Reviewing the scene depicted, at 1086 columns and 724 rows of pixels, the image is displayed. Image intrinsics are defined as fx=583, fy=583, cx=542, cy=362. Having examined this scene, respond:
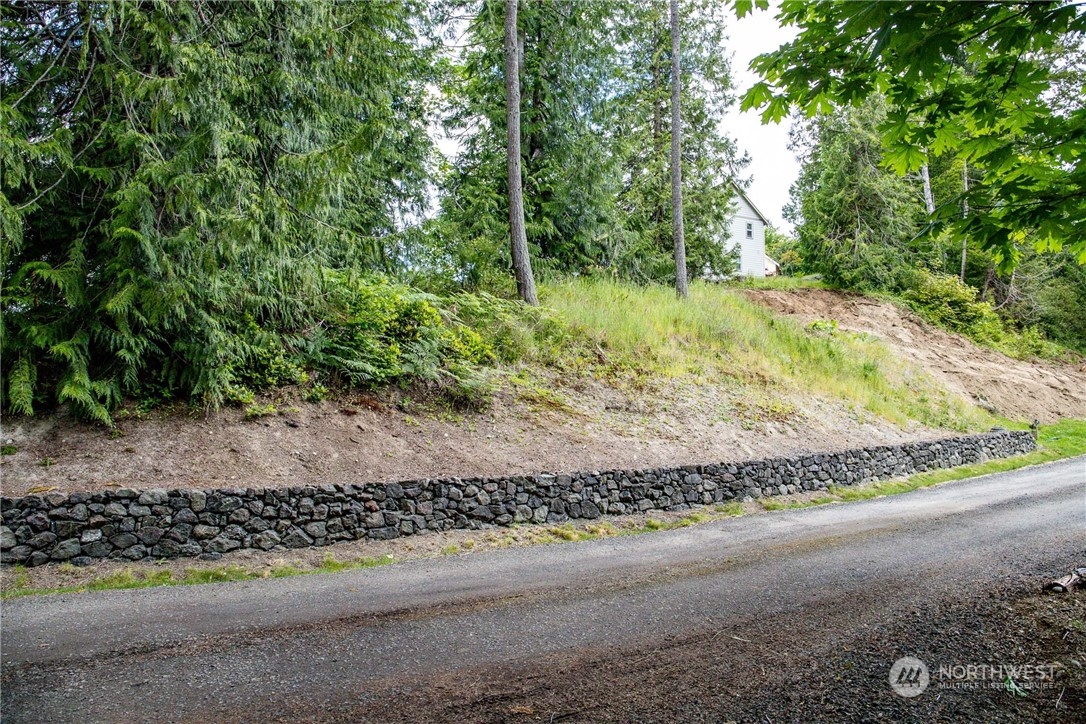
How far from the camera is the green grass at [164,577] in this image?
5328 millimetres

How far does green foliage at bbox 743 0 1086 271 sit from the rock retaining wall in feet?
18.3

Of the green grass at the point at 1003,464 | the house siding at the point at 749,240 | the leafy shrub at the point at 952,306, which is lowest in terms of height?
the green grass at the point at 1003,464

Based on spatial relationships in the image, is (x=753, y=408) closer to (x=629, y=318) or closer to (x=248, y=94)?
(x=629, y=318)

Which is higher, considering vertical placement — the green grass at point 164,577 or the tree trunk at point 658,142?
the tree trunk at point 658,142

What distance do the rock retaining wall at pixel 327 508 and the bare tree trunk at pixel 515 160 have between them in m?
6.16

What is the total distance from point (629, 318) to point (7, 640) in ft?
40.6

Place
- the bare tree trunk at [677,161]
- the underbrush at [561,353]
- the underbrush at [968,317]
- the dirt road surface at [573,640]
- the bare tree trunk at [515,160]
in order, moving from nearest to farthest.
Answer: the dirt road surface at [573,640] < the underbrush at [561,353] < the bare tree trunk at [515,160] < the bare tree trunk at [677,161] < the underbrush at [968,317]

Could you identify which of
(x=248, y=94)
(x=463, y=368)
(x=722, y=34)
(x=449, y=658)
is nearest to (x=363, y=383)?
(x=463, y=368)

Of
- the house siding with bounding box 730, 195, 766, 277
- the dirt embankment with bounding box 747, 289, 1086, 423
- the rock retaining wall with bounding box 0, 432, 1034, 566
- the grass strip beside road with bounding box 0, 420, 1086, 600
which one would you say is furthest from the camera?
the house siding with bounding box 730, 195, 766, 277

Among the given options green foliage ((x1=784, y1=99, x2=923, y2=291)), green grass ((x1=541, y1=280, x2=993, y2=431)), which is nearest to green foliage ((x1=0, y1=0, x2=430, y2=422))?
green grass ((x1=541, y1=280, x2=993, y2=431))

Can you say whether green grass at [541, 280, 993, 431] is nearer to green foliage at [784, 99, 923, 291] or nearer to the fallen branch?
green foliage at [784, 99, 923, 291]

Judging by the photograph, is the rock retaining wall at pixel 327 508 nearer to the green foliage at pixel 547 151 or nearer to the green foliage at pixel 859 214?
the green foliage at pixel 547 151

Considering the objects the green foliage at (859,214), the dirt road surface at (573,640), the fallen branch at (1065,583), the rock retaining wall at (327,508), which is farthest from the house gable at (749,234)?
the fallen branch at (1065,583)

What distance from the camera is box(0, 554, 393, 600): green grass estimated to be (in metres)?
5.33
